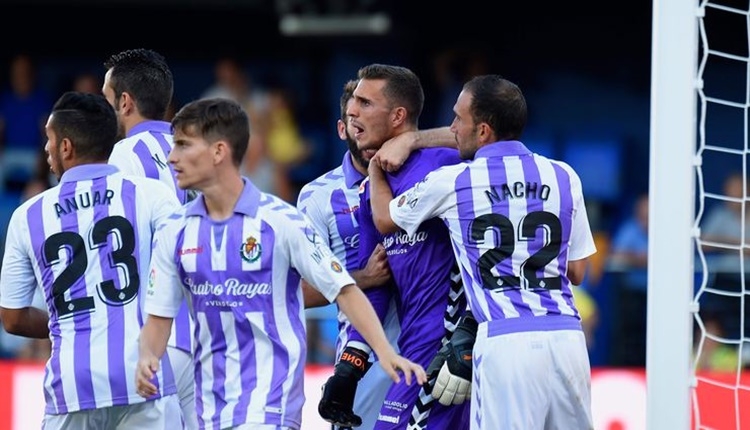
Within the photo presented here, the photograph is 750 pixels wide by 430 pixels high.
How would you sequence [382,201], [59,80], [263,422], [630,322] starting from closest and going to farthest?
1. [263,422]
2. [382,201]
3. [630,322]
4. [59,80]

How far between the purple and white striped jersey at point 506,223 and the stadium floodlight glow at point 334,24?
763 cm

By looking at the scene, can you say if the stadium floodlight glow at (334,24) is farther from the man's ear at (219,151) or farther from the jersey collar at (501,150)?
the man's ear at (219,151)

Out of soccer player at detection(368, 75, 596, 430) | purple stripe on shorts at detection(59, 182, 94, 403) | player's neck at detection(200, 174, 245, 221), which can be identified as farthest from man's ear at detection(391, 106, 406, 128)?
purple stripe on shorts at detection(59, 182, 94, 403)

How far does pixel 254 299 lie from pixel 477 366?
1.01m

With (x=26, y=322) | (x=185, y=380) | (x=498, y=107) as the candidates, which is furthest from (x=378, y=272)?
(x=26, y=322)

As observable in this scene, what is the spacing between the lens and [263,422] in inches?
193

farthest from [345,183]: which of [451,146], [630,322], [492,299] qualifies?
[630,322]

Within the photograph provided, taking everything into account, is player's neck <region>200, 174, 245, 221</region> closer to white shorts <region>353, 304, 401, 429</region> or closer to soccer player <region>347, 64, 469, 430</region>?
soccer player <region>347, 64, 469, 430</region>

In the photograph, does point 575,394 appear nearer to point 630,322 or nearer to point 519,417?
point 519,417

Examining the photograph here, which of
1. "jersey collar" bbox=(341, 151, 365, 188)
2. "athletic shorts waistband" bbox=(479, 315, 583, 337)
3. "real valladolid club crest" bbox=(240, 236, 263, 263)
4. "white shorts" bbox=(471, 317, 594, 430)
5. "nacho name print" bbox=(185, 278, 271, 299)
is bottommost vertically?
"white shorts" bbox=(471, 317, 594, 430)

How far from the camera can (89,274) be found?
5523 millimetres

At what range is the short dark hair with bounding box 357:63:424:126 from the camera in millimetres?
6020

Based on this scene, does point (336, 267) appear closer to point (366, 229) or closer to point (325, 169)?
point (366, 229)

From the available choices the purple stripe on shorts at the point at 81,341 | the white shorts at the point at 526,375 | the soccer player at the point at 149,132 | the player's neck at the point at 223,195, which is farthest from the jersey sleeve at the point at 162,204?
the white shorts at the point at 526,375
